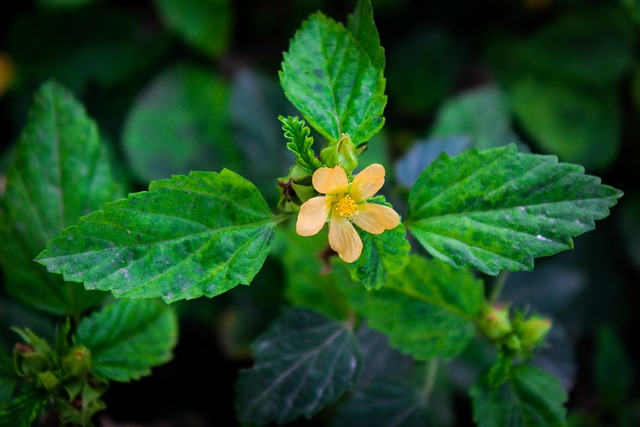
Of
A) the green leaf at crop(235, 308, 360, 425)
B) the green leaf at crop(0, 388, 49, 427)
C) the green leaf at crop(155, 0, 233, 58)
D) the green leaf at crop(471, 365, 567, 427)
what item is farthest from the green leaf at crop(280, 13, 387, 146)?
the green leaf at crop(155, 0, 233, 58)

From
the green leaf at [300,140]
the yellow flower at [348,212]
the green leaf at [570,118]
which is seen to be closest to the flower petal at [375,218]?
the yellow flower at [348,212]

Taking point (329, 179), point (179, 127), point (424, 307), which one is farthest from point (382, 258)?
point (179, 127)

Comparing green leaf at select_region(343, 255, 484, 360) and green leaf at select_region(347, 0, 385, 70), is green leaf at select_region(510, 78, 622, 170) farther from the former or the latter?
green leaf at select_region(347, 0, 385, 70)

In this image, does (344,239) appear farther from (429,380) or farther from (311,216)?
(429,380)

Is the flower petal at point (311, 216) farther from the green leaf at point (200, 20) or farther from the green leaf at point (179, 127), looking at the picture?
the green leaf at point (200, 20)

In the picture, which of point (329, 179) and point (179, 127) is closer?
point (329, 179)

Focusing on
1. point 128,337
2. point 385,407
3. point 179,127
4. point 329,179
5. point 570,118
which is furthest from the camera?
point 570,118

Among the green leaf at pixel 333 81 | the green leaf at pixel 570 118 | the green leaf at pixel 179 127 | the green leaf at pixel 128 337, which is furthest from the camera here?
the green leaf at pixel 570 118

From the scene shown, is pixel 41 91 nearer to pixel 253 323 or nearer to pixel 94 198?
pixel 94 198
